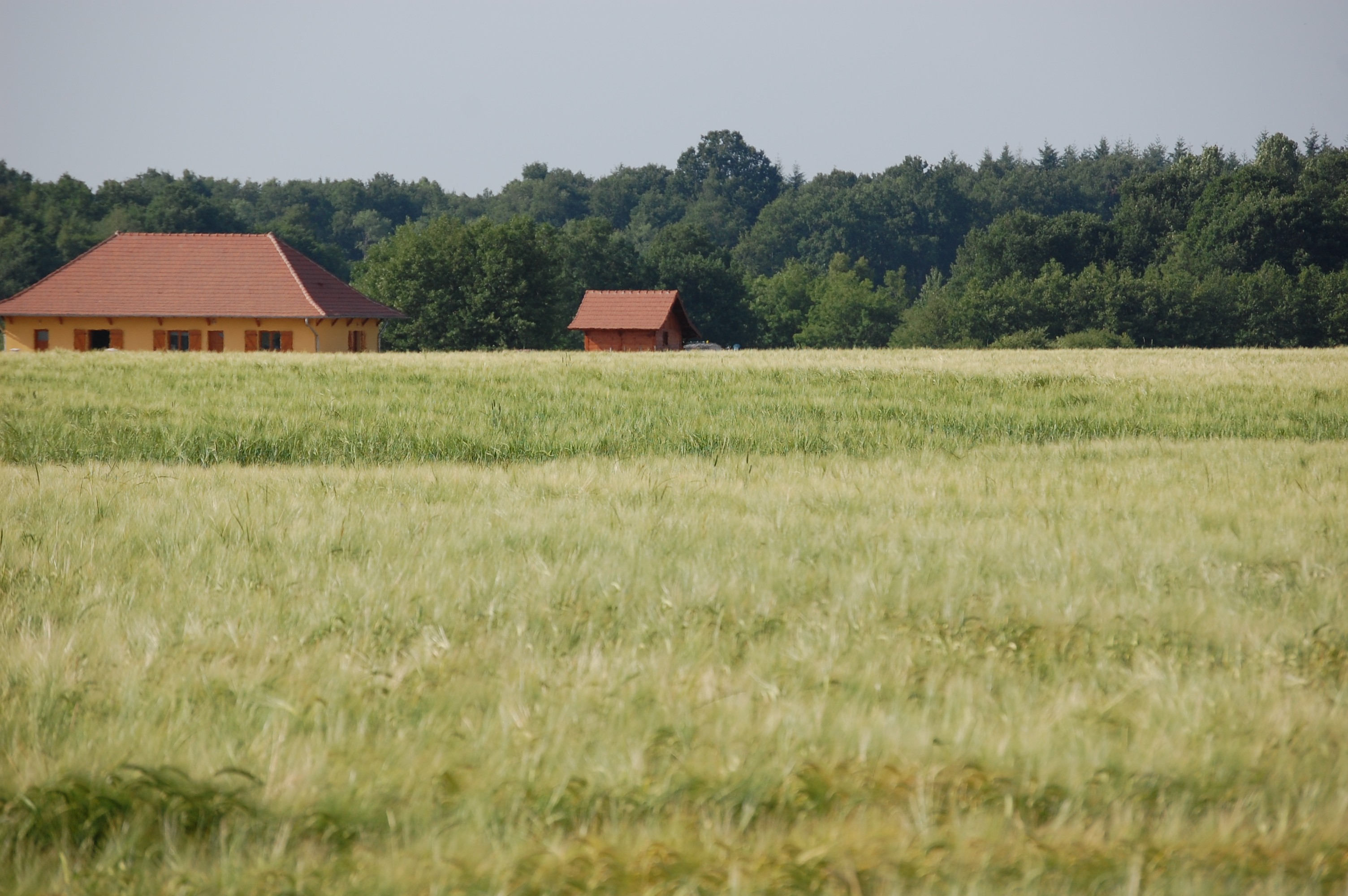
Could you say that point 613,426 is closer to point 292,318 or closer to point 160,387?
point 160,387

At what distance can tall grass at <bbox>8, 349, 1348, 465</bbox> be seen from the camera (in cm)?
1274

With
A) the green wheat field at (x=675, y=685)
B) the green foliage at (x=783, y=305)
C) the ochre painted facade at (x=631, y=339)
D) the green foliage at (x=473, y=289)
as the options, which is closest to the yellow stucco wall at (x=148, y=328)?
the green foliage at (x=473, y=289)

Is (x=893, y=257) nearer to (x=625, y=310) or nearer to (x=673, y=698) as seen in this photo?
(x=625, y=310)

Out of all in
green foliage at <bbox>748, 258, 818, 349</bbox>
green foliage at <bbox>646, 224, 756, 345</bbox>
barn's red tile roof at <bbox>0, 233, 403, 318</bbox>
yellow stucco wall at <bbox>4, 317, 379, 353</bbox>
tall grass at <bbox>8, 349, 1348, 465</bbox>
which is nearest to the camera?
tall grass at <bbox>8, 349, 1348, 465</bbox>

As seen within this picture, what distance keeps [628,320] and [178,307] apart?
23.1 m

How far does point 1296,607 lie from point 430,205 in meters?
151

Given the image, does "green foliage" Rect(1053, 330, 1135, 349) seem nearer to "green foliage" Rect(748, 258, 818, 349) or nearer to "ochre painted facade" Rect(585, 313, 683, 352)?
"ochre painted facade" Rect(585, 313, 683, 352)

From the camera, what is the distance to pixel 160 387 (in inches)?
746

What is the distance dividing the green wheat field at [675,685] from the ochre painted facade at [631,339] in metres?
52.4

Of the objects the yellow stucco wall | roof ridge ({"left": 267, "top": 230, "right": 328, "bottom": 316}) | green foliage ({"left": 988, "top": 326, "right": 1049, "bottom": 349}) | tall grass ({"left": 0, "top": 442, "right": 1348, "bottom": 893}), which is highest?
roof ridge ({"left": 267, "top": 230, "right": 328, "bottom": 316})

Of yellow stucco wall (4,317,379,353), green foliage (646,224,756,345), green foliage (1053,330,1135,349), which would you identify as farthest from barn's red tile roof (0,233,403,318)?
green foliage (1053,330,1135,349)

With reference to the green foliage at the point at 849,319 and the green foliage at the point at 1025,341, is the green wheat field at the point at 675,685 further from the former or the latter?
the green foliage at the point at 849,319

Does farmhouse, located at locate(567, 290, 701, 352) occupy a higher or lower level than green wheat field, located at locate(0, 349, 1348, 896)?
higher

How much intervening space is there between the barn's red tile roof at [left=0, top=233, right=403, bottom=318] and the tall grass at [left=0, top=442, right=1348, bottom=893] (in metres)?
45.8
